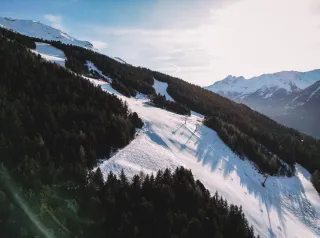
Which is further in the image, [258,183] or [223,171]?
[258,183]

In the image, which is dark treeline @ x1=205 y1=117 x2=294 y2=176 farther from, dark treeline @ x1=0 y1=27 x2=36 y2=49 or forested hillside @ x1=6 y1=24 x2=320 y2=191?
dark treeline @ x1=0 y1=27 x2=36 y2=49

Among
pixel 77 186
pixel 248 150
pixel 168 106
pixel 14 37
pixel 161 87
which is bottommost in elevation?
pixel 77 186

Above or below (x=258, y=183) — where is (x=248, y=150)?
above

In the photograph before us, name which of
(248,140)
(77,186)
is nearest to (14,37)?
(77,186)

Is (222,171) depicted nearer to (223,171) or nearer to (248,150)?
A: (223,171)

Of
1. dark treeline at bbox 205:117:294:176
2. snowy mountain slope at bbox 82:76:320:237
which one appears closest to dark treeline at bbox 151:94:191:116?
dark treeline at bbox 205:117:294:176

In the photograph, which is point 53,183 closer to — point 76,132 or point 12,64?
point 76,132

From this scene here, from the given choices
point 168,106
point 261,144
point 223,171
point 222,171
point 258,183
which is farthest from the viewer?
point 261,144
